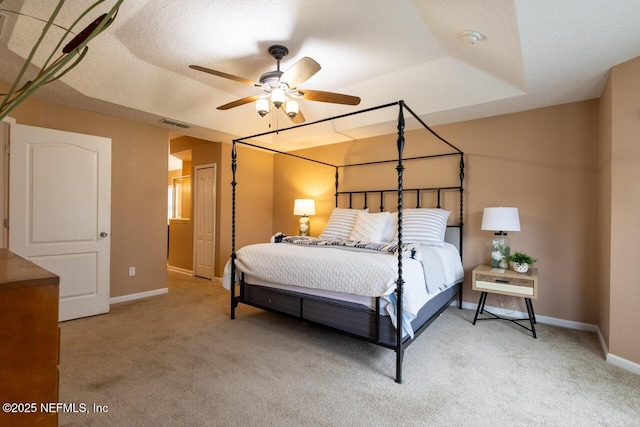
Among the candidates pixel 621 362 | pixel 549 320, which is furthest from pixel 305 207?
pixel 621 362

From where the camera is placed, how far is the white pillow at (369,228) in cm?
386

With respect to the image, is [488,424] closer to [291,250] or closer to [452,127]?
[291,250]

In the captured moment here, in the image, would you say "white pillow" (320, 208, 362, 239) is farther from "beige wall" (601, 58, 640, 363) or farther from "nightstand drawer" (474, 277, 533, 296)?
"beige wall" (601, 58, 640, 363)

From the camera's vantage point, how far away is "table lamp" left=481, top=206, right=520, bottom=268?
3.18m

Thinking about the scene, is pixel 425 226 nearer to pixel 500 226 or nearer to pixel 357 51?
pixel 500 226

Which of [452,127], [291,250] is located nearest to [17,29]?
[291,250]

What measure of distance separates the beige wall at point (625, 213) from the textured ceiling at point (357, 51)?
0.90ft

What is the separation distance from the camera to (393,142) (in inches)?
181

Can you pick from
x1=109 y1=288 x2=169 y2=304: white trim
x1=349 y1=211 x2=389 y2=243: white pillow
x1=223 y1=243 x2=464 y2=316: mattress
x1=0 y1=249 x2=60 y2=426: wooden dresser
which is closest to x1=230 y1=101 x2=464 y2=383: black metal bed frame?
x1=223 y1=243 x2=464 y2=316: mattress

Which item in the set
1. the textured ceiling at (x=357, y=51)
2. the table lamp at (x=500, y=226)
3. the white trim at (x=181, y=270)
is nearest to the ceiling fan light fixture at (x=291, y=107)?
the textured ceiling at (x=357, y=51)

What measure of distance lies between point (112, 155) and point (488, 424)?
4.66 metres

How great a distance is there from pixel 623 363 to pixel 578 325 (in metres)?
0.86

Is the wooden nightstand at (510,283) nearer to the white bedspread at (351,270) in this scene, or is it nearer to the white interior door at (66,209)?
the white bedspread at (351,270)

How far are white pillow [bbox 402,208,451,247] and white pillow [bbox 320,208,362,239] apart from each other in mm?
748
